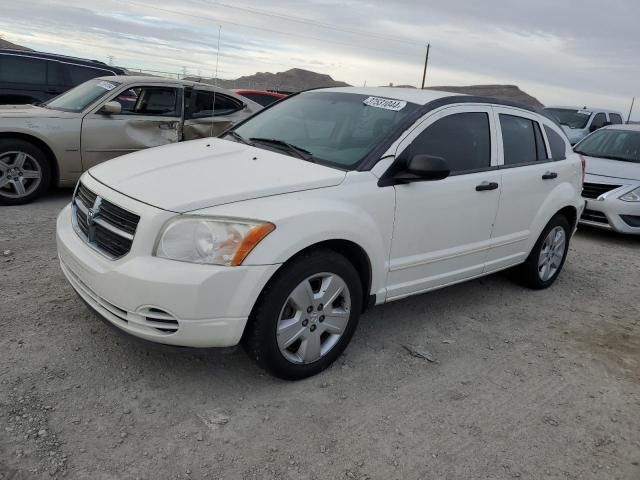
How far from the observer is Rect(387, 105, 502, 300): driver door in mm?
3633

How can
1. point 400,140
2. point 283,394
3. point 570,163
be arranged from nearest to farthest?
point 283,394, point 400,140, point 570,163

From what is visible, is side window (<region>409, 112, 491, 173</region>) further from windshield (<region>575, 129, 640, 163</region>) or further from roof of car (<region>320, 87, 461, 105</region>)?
windshield (<region>575, 129, 640, 163</region>)

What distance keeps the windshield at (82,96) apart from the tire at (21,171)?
74 centimetres

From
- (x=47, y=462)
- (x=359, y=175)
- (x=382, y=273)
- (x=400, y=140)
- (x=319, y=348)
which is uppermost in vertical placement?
(x=400, y=140)

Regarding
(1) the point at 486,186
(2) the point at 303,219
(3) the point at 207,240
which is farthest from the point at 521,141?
(3) the point at 207,240

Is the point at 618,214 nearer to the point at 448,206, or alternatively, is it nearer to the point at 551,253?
the point at 551,253

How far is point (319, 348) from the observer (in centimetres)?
327

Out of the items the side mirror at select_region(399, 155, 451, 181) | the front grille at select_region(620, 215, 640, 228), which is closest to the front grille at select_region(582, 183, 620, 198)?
the front grille at select_region(620, 215, 640, 228)

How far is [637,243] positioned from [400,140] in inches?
230

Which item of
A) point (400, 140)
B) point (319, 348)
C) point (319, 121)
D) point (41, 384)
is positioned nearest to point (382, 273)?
point (319, 348)

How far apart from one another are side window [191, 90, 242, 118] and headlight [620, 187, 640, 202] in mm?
5444

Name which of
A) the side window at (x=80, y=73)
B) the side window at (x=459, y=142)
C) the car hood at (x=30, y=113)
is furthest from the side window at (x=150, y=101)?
the side window at (x=459, y=142)

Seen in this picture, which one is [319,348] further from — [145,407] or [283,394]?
[145,407]

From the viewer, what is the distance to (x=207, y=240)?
9.20 ft
